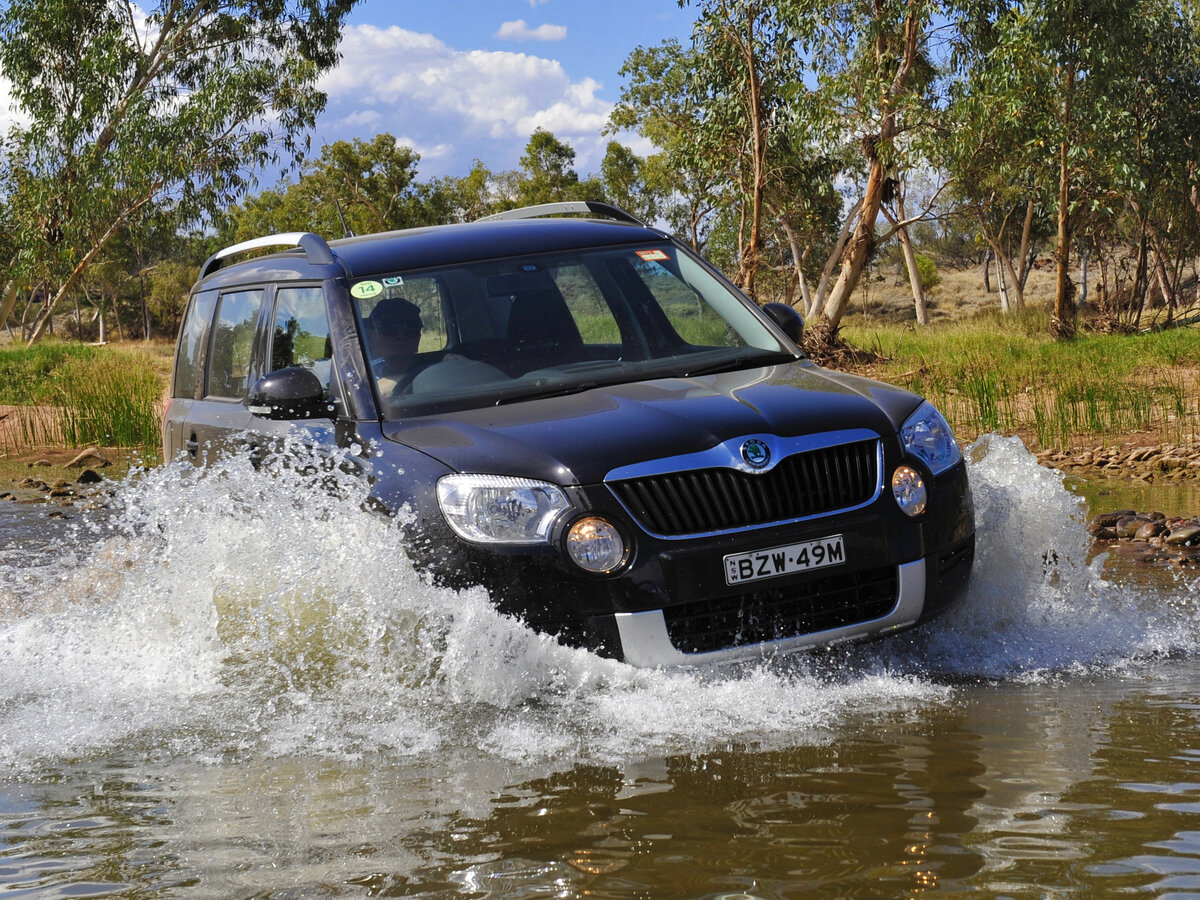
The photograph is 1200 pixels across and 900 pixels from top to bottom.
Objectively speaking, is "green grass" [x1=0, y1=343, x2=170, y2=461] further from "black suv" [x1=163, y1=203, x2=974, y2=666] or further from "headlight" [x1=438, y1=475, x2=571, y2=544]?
"headlight" [x1=438, y1=475, x2=571, y2=544]

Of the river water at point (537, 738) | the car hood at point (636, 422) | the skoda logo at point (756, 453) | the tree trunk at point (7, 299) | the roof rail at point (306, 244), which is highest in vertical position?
the tree trunk at point (7, 299)

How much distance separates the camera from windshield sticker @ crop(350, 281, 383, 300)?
5.32 m

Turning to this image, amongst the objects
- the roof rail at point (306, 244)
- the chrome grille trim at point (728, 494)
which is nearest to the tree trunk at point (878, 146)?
the roof rail at point (306, 244)

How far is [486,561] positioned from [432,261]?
180 cm

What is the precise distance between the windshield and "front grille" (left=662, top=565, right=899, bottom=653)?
1124 mm

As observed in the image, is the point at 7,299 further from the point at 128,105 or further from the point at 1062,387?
the point at 1062,387

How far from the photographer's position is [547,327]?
547 centimetres

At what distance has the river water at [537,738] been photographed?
120 inches

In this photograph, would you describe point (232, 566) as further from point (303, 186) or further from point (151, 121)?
point (303, 186)

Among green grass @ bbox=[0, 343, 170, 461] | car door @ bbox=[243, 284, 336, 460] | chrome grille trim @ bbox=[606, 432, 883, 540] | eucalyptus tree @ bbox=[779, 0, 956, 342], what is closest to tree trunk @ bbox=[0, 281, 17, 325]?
green grass @ bbox=[0, 343, 170, 461]

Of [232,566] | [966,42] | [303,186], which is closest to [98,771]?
[232,566]

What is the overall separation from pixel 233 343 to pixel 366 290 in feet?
3.59

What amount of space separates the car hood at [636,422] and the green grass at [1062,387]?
7.32 m

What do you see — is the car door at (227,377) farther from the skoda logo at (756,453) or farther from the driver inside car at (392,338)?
the skoda logo at (756,453)
